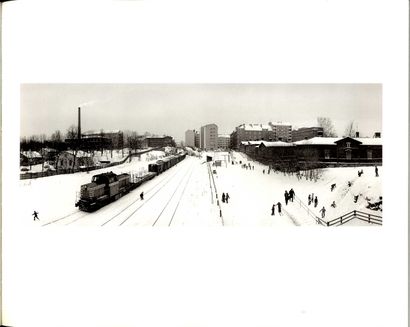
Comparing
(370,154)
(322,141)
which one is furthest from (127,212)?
(370,154)

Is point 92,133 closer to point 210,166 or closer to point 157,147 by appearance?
point 157,147

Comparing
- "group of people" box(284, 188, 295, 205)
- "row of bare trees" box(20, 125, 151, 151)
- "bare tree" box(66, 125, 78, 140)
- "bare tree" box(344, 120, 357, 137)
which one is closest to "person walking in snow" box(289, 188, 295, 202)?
"group of people" box(284, 188, 295, 205)

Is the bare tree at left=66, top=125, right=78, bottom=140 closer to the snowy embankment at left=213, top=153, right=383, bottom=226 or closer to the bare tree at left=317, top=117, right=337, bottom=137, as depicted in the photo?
the snowy embankment at left=213, top=153, right=383, bottom=226

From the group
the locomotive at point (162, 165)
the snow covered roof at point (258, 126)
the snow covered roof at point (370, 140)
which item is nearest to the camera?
the snow covered roof at point (370, 140)

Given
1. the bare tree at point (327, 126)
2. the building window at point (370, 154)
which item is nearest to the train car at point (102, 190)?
the bare tree at point (327, 126)

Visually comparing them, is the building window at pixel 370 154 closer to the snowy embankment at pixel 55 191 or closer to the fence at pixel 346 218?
the fence at pixel 346 218

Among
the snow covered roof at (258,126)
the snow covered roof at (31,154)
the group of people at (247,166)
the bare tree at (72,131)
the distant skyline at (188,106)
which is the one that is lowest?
the group of people at (247,166)
